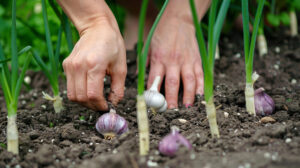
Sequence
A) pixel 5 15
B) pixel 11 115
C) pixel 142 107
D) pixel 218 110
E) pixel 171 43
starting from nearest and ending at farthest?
pixel 142 107
pixel 11 115
pixel 218 110
pixel 171 43
pixel 5 15

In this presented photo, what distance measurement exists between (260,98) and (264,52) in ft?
2.76

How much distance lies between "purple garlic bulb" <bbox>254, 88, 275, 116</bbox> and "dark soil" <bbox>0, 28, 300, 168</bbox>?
38mm

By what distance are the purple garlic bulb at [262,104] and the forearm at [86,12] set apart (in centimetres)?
69

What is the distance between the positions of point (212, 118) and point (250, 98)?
27cm

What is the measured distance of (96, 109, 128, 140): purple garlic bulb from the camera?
57.2 inches

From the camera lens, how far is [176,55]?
76.3 inches

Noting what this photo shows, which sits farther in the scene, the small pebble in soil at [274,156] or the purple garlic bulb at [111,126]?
the purple garlic bulb at [111,126]

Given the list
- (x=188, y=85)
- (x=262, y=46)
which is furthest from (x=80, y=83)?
(x=262, y=46)

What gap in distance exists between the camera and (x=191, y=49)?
199 centimetres

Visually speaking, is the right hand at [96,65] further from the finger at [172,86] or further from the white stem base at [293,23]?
the white stem base at [293,23]

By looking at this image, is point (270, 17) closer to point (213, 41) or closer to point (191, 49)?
point (191, 49)

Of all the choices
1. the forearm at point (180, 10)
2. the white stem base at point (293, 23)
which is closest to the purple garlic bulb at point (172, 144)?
the forearm at point (180, 10)

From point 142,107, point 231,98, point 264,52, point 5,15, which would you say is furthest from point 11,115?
point 5,15

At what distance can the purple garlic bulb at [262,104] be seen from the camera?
1.56 metres
